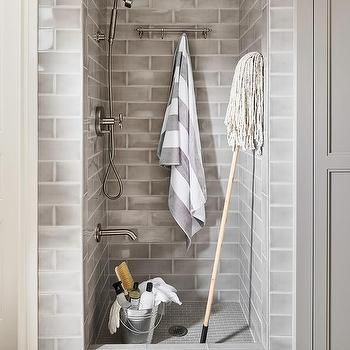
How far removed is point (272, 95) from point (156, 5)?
109 cm

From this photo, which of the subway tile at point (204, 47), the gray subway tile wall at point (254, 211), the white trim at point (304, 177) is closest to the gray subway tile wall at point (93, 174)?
the subway tile at point (204, 47)

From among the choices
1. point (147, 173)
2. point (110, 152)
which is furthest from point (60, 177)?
point (147, 173)

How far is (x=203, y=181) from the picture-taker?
2764 mm

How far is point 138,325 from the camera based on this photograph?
2346 millimetres

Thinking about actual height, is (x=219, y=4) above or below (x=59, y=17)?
above

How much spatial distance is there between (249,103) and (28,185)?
105 cm

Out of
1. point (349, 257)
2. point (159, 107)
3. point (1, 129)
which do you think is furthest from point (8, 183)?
point (349, 257)

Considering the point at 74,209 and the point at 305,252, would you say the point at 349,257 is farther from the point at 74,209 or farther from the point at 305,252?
the point at 74,209

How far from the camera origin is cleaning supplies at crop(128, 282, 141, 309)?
7.77 feet

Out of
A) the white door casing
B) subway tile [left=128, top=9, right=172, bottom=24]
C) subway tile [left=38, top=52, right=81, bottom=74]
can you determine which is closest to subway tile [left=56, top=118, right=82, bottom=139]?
the white door casing

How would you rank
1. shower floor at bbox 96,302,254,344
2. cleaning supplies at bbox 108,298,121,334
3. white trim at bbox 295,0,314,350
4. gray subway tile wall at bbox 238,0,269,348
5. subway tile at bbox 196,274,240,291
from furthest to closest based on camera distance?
subway tile at bbox 196,274,240,291, shower floor at bbox 96,302,254,344, cleaning supplies at bbox 108,298,121,334, gray subway tile wall at bbox 238,0,269,348, white trim at bbox 295,0,314,350

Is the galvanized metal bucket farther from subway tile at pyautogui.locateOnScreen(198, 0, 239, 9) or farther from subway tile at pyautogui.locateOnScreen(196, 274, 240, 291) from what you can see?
subway tile at pyautogui.locateOnScreen(198, 0, 239, 9)

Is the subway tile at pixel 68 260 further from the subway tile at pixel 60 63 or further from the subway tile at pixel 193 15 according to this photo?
the subway tile at pixel 193 15

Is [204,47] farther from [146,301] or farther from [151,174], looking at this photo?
[146,301]
